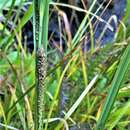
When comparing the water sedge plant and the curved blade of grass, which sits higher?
the water sedge plant

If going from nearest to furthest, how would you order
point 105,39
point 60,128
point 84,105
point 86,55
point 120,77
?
point 120,77
point 60,128
point 84,105
point 86,55
point 105,39

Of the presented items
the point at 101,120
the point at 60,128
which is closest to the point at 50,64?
the point at 60,128

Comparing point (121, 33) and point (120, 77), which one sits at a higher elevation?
point (120, 77)

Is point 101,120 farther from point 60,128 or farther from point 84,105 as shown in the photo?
point 84,105

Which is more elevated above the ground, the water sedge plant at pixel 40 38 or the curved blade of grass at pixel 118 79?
the water sedge plant at pixel 40 38

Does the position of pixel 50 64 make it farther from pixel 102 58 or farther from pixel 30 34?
pixel 30 34

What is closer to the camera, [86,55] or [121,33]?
[86,55]

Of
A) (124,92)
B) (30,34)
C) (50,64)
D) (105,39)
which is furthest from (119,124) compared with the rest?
(30,34)

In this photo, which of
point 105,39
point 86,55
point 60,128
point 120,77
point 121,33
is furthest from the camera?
point 105,39

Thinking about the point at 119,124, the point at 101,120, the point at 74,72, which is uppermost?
the point at 101,120
